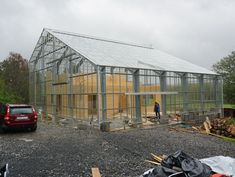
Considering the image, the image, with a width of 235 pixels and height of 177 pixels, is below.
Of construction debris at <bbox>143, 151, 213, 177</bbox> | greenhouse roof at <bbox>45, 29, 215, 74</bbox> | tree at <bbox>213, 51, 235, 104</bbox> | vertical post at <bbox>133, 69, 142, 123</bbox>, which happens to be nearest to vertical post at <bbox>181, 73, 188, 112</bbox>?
greenhouse roof at <bbox>45, 29, 215, 74</bbox>

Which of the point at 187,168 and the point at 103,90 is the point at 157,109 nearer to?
the point at 103,90

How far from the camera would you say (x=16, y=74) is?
37.7 meters

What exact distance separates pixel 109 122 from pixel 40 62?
36.7 ft

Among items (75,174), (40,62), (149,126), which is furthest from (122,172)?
(40,62)

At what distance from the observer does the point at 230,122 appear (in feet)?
52.4

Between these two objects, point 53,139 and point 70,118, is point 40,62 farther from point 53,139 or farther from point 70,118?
point 53,139

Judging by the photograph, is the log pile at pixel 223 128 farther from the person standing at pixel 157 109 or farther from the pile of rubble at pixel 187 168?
the pile of rubble at pixel 187 168

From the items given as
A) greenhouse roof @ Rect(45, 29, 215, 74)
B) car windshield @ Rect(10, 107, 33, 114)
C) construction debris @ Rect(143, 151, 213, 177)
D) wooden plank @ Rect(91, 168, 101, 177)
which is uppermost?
greenhouse roof @ Rect(45, 29, 215, 74)

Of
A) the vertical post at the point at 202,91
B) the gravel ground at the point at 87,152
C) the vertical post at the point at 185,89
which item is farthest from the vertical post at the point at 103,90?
the vertical post at the point at 202,91

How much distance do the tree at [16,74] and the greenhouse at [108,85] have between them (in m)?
12.7

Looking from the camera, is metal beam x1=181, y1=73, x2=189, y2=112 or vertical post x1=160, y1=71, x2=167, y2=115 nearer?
vertical post x1=160, y1=71, x2=167, y2=115

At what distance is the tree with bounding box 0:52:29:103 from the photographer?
3578 centimetres

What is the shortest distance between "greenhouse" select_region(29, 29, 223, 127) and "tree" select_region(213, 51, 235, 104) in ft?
66.2

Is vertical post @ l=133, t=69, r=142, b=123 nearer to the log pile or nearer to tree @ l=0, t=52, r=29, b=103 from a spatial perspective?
the log pile
